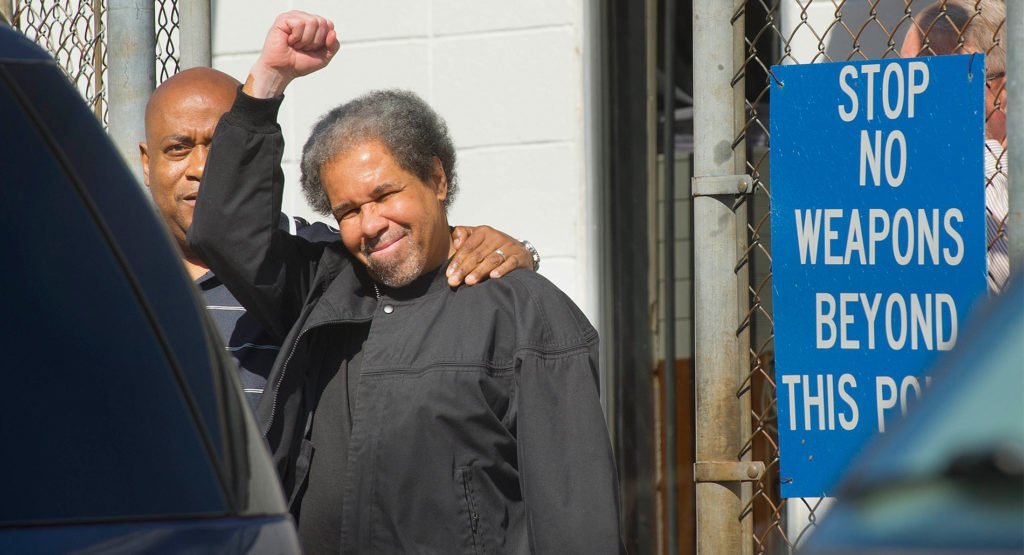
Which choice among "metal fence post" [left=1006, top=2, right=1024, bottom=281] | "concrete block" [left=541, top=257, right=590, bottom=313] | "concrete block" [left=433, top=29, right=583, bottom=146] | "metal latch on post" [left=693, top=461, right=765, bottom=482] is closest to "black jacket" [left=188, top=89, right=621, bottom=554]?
"metal latch on post" [left=693, top=461, right=765, bottom=482]

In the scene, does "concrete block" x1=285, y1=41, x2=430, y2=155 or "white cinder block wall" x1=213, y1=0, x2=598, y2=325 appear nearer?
"white cinder block wall" x1=213, y1=0, x2=598, y2=325

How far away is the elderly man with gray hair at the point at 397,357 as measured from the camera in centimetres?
278

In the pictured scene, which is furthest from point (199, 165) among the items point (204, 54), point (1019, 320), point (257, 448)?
point (1019, 320)

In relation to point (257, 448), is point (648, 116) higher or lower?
higher

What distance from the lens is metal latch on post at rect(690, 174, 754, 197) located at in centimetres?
321

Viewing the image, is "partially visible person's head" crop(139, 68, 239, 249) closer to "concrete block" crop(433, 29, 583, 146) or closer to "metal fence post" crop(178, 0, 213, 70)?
"metal fence post" crop(178, 0, 213, 70)

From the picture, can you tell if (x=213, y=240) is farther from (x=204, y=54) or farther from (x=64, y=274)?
(x=64, y=274)

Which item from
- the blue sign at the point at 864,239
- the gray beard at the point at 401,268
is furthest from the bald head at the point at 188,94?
the blue sign at the point at 864,239

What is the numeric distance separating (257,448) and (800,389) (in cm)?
178

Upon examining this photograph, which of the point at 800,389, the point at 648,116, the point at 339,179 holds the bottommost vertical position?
the point at 800,389

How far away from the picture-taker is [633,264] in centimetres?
493

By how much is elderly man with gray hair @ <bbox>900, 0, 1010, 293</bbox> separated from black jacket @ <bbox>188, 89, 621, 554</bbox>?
3.64 ft

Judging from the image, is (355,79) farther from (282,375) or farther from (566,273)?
(282,375)

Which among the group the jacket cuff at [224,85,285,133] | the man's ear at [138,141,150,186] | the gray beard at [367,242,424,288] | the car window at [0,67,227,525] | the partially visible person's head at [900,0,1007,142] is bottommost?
the car window at [0,67,227,525]
